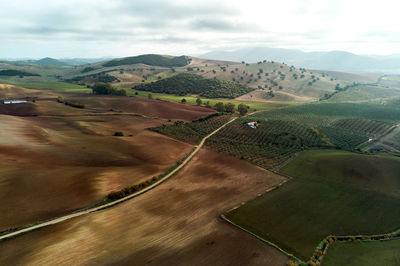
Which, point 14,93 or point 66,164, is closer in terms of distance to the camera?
point 66,164

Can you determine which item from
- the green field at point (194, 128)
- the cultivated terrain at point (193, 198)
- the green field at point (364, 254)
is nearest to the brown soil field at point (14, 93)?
the cultivated terrain at point (193, 198)

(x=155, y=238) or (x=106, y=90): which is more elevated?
(x=106, y=90)

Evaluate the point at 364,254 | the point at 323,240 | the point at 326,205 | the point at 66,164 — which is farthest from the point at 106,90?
the point at 364,254

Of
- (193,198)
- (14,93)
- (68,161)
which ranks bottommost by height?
(193,198)

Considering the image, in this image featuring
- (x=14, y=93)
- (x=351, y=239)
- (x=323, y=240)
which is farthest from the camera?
(x=14, y=93)

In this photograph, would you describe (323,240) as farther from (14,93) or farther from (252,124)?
(14,93)

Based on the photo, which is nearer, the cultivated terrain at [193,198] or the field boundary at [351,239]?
the cultivated terrain at [193,198]

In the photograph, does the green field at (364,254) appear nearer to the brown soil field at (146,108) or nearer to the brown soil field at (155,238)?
the brown soil field at (155,238)
